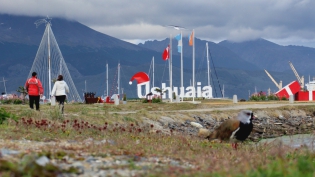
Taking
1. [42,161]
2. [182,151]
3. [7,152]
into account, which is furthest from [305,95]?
[42,161]

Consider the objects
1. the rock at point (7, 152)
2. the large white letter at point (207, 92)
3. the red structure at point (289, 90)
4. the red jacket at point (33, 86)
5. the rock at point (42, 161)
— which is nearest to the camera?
the rock at point (42, 161)

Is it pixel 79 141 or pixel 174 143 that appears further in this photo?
pixel 174 143

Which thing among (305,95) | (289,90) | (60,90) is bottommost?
(60,90)

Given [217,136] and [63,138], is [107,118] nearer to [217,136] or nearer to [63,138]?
[217,136]

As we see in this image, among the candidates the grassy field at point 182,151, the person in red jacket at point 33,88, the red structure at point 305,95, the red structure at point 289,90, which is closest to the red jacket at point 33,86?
the person in red jacket at point 33,88

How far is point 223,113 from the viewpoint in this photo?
124 feet

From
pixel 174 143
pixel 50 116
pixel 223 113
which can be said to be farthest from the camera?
pixel 223 113

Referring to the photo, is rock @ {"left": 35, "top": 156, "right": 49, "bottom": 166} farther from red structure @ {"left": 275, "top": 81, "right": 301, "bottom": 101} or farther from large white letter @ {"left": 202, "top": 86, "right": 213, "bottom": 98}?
large white letter @ {"left": 202, "top": 86, "right": 213, "bottom": 98}

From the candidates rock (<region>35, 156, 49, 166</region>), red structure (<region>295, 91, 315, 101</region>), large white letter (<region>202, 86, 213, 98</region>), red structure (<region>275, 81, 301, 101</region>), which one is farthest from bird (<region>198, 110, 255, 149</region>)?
large white letter (<region>202, 86, 213, 98</region>)

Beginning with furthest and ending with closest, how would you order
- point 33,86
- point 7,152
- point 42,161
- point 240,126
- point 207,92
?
point 207,92
point 33,86
point 240,126
point 7,152
point 42,161

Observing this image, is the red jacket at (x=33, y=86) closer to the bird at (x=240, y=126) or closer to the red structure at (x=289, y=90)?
the bird at (x=240, y=126)

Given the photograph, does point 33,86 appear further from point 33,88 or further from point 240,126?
point 240,126

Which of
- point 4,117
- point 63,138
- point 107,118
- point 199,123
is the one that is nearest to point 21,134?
point 63,138

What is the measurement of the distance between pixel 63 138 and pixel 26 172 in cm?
733
